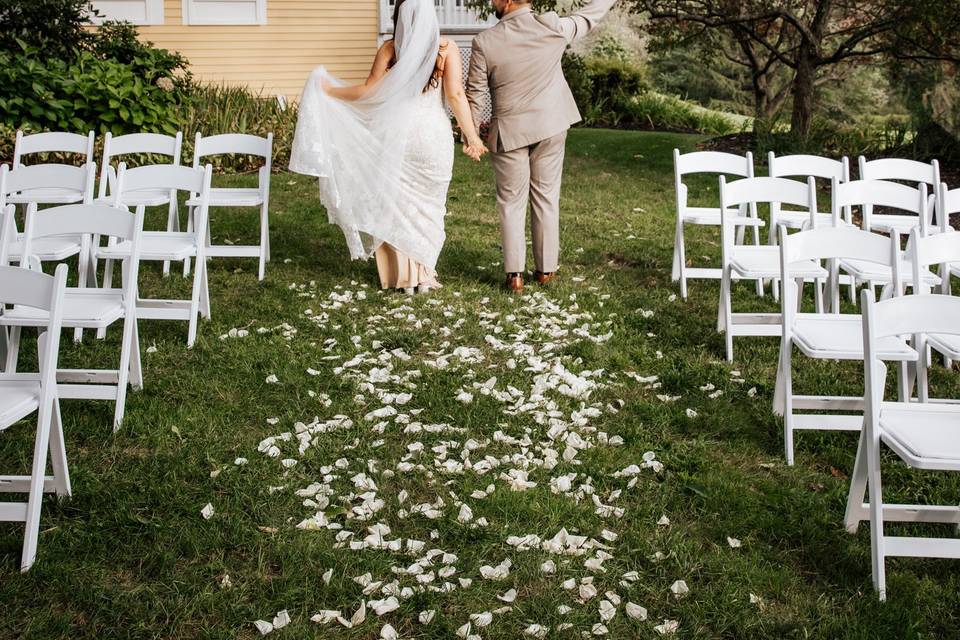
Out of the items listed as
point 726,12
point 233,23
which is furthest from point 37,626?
point 233,23

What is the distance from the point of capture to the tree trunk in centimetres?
1339

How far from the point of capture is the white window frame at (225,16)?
17.9 m

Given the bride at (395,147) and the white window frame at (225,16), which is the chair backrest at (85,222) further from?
the white window frame at (225,16)

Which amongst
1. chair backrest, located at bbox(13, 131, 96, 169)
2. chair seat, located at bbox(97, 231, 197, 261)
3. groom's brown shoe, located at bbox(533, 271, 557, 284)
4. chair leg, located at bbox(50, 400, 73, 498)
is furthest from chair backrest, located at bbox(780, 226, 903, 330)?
chair backrest, located at bbox(13, 131, 96, 169)

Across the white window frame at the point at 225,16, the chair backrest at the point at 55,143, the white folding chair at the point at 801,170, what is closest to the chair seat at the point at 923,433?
A: the white folding chair at the point at 801,170

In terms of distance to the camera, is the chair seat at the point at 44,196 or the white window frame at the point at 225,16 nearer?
the chair seat at the point at 44,196

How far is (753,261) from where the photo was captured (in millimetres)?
6277

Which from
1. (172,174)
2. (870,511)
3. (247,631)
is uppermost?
(172,174)

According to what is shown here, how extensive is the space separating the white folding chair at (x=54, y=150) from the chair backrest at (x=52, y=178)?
1.1 inches

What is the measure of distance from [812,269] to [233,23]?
14.9m

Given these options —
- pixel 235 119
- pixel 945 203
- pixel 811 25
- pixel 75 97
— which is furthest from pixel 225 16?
pixel 945 203

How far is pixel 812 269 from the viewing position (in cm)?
597

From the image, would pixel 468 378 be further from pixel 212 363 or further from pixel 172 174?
pixel 172 174

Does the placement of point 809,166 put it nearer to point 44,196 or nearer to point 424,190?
point 424,190
